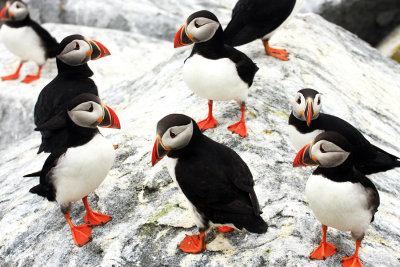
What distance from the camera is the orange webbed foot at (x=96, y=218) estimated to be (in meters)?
3.79

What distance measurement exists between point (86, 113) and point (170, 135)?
2.40ft

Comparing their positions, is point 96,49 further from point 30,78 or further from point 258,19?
point 30,78


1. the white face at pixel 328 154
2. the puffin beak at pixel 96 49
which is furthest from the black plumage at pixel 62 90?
the white face at pixel 328 154

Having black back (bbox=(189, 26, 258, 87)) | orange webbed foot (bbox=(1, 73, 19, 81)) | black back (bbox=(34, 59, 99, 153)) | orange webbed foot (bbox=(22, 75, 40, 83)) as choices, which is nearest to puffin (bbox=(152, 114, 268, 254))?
black back (bbox=(189, 26, 258, 87))

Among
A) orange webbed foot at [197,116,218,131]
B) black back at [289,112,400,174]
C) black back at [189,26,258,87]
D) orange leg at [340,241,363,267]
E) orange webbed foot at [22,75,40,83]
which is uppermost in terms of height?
black back at [189,26,258,87]

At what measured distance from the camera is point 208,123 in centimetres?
463

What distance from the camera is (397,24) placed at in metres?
10.1

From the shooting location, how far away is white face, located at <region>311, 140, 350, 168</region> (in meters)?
3.02

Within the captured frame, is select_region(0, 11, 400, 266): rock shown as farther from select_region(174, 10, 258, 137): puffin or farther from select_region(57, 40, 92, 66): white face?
select_region(57, 40, 92, 66): white face

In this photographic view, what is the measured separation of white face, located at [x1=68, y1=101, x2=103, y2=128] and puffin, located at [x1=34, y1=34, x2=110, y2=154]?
39.3 inches

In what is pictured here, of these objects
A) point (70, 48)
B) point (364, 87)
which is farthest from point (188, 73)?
point (364, 87)

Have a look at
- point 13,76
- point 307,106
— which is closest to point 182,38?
point 307,106

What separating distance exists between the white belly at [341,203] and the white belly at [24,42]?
606 centimetres

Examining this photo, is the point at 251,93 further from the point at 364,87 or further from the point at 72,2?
the point at 72,2
